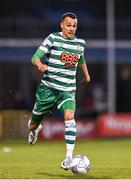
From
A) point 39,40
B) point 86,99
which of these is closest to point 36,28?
point 39,40

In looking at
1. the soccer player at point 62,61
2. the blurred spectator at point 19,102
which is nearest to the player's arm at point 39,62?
the soccer player at point 62,61

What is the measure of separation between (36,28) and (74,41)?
16.4m

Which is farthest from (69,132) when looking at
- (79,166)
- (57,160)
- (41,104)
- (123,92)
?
(123,92)

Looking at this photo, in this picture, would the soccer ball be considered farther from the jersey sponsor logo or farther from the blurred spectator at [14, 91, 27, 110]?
the blurred spectator at [14, 91, 27, 110]

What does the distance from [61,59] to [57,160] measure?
3.99 m

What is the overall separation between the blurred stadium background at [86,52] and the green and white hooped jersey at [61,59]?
47.6 feet

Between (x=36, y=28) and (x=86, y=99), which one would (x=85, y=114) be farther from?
(x=36, y=28)

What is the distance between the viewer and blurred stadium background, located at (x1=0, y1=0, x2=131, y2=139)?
28922 millimetres

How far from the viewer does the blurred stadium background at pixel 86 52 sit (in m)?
28.9

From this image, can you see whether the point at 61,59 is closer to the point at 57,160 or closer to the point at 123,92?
the point at 57,160

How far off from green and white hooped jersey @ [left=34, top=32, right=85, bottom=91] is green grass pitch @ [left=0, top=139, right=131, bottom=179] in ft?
4.56

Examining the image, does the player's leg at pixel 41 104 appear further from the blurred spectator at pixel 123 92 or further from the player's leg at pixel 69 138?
the blurred spectator at pixel 123 92

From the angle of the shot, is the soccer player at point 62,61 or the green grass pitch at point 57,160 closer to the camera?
the green grass pitch at point 57,160

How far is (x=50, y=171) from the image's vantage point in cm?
1359
